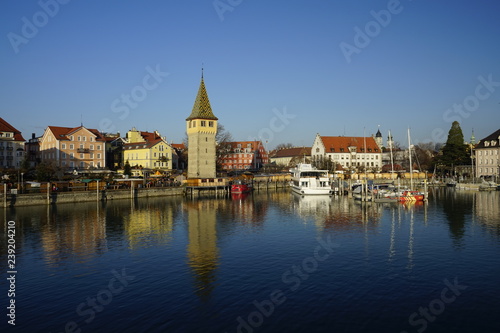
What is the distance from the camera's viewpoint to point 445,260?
1019 inches

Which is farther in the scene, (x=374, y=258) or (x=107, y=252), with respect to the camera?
(x=107, y=252)

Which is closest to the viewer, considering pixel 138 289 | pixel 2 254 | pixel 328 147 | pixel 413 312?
pixel 413 312

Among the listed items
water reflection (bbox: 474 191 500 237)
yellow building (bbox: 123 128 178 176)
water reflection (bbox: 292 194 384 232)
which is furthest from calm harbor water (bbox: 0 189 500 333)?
yellow building (bbox: 123 128 178 176)

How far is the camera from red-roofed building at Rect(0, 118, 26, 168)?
80.1 meters

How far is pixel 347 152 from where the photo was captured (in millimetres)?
134125

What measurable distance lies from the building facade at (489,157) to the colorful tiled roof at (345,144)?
130ft

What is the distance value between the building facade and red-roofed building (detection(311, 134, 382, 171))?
3528cm

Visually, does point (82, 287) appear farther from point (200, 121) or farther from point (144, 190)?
point (200, 121)

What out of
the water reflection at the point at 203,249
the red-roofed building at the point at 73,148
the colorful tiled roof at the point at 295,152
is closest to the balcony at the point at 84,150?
the red-roofed building at the point at 73,148

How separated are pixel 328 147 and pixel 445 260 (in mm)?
107783

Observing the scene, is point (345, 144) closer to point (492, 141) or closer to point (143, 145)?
point (492, 141)

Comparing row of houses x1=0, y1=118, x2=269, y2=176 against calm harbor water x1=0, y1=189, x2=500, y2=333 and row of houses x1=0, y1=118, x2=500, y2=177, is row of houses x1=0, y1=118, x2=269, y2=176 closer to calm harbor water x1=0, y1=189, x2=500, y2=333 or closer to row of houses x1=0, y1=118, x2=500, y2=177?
row of houses x1=0, y1=118, x2=500, y2=177

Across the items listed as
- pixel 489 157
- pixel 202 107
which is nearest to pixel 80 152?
pixel 202 107

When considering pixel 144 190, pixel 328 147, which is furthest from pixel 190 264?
pixel 328 147
